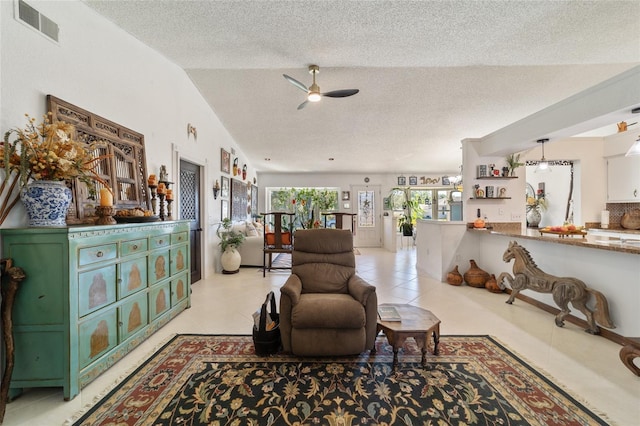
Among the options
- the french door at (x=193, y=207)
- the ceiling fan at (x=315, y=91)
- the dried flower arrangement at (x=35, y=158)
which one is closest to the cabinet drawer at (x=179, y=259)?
the french door at (x=193, y=207)

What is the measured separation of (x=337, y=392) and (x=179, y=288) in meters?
2.20

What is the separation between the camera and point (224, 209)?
17.6 ft

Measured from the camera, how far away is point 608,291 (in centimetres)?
241

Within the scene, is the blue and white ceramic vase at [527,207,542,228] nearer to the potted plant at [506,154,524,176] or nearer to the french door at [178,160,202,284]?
the potted plant at [506,154,524,176]

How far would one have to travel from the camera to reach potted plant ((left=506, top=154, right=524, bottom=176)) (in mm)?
4086

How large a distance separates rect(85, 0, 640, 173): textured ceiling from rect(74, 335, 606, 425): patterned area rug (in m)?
2.91

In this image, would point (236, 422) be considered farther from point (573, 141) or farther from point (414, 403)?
point (573, 141)

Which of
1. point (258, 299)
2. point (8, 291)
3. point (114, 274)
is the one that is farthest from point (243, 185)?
point (8, 291)

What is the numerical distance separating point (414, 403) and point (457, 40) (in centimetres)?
315

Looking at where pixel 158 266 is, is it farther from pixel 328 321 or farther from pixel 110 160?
pixel 328 321

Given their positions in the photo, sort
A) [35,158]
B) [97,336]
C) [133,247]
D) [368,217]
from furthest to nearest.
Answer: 1. [368,217]
2. [133,247]
3. [97,336]
4. [35,158]

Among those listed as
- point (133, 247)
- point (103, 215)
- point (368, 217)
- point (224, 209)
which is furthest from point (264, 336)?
point (368, 217)

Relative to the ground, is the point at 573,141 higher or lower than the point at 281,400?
higher

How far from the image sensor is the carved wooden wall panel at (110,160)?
2.05 metres
